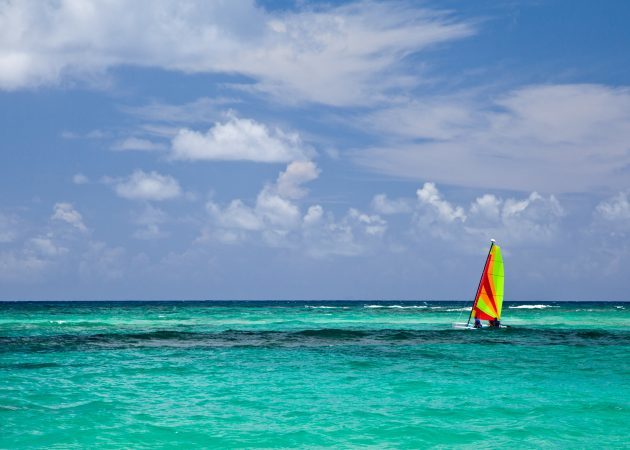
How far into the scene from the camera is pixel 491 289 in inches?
1870

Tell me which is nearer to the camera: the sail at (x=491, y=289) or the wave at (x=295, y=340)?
the wave at (x=295, y=340)

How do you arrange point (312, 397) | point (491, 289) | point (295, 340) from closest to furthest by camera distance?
point (312, 397)
point (295, 340)
point (491, 289)

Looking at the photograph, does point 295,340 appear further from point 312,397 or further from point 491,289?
point 312,397

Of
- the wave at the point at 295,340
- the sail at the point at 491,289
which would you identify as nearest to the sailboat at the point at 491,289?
the sail at the point at 491,289

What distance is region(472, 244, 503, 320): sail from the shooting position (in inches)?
1844

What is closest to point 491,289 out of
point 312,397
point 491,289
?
point 491,289

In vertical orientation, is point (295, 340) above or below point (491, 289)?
below

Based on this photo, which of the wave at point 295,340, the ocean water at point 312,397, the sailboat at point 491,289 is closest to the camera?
the ocean water at point 312,397

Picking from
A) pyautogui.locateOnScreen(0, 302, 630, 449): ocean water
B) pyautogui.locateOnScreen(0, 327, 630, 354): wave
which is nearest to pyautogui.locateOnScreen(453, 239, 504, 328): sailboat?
pyautogui.locateOnScreen(0, 327, 630, 354): wave

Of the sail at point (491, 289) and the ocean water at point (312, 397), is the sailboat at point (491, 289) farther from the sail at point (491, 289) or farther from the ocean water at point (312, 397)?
the ocean water at point (312, 397)

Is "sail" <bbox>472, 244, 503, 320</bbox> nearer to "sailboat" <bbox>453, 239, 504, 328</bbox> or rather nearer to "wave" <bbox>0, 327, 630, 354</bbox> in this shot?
"sailboat" <bbox>453, 239, 504, 328</bbox>

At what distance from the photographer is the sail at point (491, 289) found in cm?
4684

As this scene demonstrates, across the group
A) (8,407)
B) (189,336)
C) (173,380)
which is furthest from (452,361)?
(189,336)

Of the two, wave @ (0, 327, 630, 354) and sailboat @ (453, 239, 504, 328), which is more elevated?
sailboat @ (453, 239, 504, 328)
